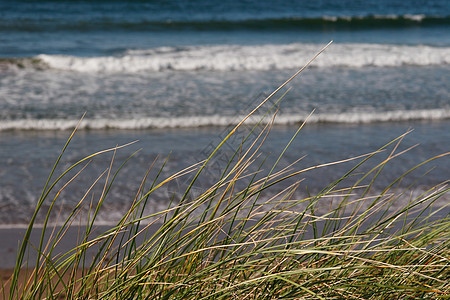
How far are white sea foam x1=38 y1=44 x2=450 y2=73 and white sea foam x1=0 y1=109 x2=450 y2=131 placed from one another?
2.79 metres

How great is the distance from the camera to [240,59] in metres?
9.17

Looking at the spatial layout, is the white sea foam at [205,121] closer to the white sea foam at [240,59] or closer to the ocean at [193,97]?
the ocean at [193,97]

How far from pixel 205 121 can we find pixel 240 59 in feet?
11.3

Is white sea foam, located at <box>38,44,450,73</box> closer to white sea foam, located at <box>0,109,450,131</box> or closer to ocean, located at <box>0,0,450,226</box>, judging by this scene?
ocean, located at <box>0,0,450,226</box>

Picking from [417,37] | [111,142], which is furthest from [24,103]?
[417,37]

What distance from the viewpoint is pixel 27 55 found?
9.59 m

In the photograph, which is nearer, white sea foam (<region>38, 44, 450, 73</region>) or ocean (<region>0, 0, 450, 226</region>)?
ocean (<region>0, 0, 450, 226</region>)

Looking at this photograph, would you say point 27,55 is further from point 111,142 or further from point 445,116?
point 445,116

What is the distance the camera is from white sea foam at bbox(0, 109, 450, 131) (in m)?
5.75

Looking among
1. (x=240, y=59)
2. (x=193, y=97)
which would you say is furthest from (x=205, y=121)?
(x=240, y=59)

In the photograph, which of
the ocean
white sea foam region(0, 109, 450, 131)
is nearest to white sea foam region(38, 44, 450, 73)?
the ocean

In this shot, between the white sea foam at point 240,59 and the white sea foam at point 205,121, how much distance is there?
2.79 m

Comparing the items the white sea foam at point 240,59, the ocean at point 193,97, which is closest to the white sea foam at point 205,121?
the ocean at point 193,97

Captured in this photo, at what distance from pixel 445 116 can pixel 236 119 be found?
7.53 ft
